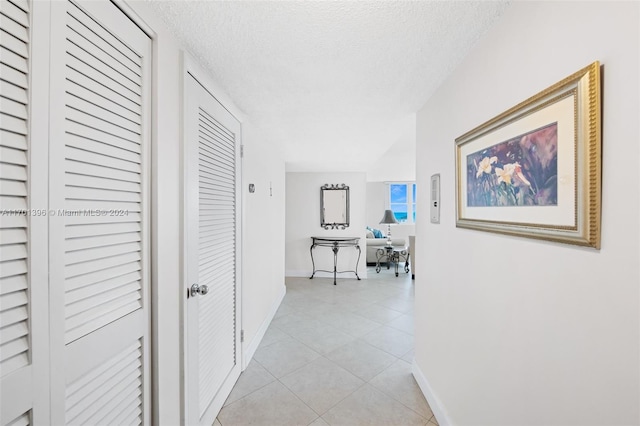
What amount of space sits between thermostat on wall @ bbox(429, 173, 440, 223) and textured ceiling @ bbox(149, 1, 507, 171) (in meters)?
0.58

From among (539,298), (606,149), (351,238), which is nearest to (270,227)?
(351,238)

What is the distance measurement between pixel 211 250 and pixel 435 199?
1475 millimetres

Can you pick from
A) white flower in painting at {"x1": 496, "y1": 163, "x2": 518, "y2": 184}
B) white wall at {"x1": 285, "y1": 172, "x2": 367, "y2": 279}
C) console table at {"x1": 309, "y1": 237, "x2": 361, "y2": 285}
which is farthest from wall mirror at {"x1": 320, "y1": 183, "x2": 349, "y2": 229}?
white flower in painting at {"x1": 496, "y1": 163, "x2": 518, "y2": 184}

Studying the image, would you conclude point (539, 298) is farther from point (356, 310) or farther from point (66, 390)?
point (356, 310)

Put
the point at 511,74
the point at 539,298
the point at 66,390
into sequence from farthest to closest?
the point at 511,74 → the point at 539,298 → the point at 66,390

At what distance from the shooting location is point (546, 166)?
875mm

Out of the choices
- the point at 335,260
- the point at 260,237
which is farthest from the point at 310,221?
the point at 260,237

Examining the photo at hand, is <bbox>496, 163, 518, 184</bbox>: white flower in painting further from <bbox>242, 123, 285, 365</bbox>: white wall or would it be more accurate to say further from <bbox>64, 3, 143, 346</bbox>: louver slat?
<bbox>242, 123, 285, 365</bbox>: white wall

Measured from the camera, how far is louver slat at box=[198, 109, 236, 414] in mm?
1625

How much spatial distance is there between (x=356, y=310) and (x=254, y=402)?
79.8 inches

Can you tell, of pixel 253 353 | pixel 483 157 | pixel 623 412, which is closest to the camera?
pixel 623 412

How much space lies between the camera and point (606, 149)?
70 centimetres

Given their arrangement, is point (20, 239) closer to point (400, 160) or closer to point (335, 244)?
point (335, 244)

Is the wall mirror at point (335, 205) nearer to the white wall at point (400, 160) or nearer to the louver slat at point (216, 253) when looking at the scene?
the white wall at point (400, 160)
